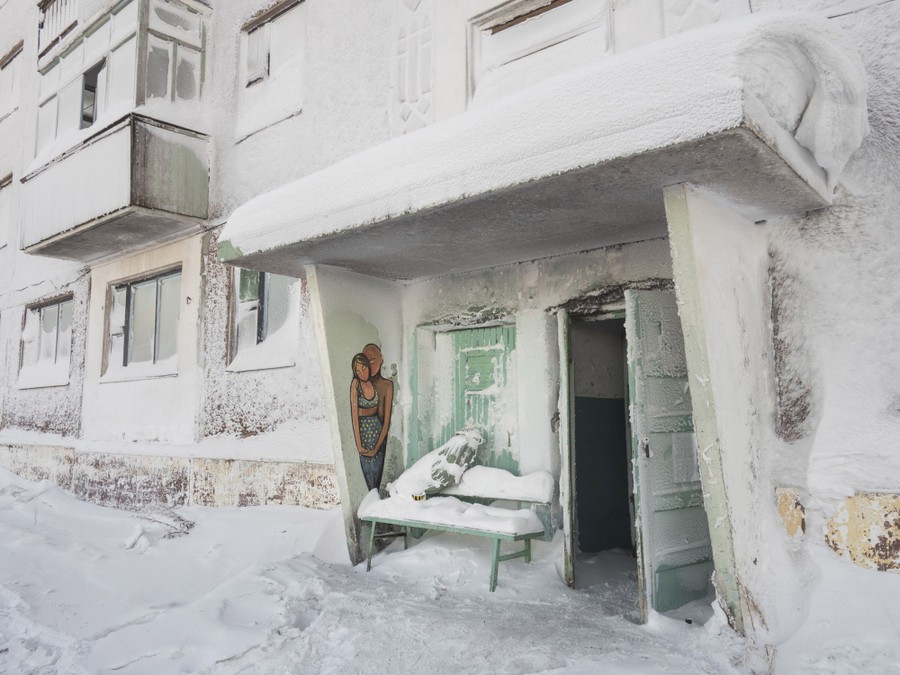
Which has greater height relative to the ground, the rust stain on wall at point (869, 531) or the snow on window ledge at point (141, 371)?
the snow on window ledge at point (141, 371)

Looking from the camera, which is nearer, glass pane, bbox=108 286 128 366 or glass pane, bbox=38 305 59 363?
glass pane, bbox=108 286 128 366

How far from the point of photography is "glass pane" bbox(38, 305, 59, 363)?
10930 mm

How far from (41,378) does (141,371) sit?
10.7ft

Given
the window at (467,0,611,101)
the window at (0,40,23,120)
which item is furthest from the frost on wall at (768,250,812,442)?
the window at (0,40,23,120)

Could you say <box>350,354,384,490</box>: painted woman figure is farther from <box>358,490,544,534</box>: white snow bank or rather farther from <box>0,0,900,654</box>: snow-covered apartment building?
<box>358,490,544,534</box>: white snow bank

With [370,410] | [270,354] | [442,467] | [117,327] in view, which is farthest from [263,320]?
[117,327]

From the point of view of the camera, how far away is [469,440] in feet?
17.5

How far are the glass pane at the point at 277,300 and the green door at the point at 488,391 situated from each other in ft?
7.31

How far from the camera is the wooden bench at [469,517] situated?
452 cm

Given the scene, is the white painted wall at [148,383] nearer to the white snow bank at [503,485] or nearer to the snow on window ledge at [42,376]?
the snow on window ledge at [42,376]

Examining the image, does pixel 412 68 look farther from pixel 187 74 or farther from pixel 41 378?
pixel 41 378

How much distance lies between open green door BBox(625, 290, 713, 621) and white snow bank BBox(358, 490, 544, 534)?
2.61 feet

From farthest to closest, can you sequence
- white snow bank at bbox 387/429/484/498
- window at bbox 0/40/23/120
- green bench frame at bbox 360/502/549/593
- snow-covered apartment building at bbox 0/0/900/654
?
window at bbox 0/40/23/120 → white snow bank at bbox 387/429/484/498 → green bench frame at bbox 360/502/549/593 → snow-covered apartment building at bbox 0/0/900/654

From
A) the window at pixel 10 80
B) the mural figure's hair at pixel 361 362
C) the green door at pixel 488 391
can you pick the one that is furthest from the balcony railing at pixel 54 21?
the green door at pixel 488 391
